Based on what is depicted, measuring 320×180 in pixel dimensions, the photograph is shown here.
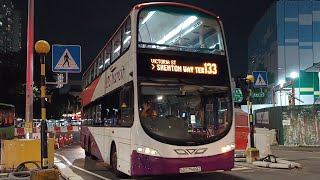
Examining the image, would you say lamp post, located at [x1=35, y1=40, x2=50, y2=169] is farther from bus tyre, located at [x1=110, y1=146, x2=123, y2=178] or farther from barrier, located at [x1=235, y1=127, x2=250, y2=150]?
barrier, located at [x1=235, y1=127, x2=250, y2=150]

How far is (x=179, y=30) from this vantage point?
34.1 ft

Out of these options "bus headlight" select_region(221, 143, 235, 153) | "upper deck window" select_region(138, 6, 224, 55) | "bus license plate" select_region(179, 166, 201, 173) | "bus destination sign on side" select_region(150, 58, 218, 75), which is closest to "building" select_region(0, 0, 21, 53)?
"upper deck window" select_region(138, 6, 224, 55)

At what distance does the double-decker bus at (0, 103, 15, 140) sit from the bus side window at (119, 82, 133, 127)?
19.2 metres

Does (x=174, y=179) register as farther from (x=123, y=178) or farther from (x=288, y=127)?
(x=288, y=127)

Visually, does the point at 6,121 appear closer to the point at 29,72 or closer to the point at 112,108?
the point at 29,72

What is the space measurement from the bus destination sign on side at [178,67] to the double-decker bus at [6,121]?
2054 centimetres

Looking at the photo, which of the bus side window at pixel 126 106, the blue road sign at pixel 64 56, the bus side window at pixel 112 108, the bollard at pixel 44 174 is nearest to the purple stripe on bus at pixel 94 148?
the bus side window at pixel 112 108

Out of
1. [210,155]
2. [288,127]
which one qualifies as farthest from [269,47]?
[210,155]

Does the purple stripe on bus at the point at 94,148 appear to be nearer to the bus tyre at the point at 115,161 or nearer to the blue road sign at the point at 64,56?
the bus tyre at the point at 115,161

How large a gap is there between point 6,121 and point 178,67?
70.5ft

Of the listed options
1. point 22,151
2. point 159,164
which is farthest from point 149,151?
point 22,151

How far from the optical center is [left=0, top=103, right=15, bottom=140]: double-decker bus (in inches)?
1076

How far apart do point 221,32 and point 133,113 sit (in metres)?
3.14

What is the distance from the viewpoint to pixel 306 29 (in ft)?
137
